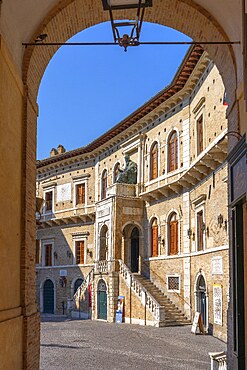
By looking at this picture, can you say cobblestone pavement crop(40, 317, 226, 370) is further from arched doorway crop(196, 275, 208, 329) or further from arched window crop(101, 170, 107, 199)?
arched window crop(101, 170, 107, 199)

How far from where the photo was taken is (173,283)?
2561 cm

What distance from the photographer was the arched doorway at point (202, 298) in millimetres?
21953

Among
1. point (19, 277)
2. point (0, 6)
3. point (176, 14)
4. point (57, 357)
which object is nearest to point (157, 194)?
point (57, 357)

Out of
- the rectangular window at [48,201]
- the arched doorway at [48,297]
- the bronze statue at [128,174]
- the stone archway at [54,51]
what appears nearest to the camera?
the stone archway at [54,51]

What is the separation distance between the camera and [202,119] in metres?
22.8

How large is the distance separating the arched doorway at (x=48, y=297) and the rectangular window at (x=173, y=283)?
45.8ft

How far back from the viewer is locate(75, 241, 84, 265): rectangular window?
3582cm

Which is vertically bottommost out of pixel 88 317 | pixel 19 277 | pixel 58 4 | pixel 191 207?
pixel 88 317

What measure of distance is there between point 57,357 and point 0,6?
38.1 ft

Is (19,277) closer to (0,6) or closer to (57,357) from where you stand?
(0,6)

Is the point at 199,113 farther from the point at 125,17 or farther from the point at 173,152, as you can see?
the point at 125,17

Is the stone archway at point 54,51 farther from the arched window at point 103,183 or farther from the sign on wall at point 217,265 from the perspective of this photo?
the arched window at point 103,183

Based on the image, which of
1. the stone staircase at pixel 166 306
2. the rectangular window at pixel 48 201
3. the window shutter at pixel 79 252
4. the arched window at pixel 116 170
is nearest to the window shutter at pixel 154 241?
the stone staircase at pixel 166 306

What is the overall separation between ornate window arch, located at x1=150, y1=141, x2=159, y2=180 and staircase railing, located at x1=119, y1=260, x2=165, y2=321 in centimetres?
477
